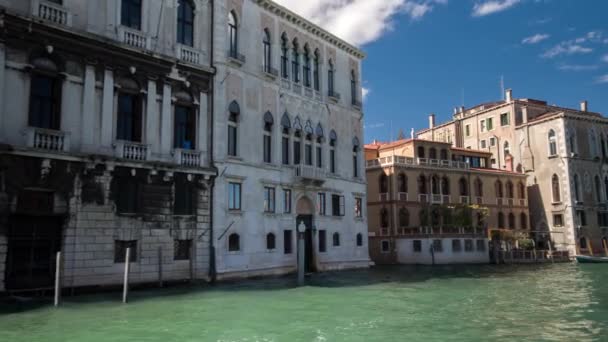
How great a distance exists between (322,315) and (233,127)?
10962mm

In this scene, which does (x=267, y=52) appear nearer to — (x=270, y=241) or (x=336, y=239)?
(x=270, y=241)

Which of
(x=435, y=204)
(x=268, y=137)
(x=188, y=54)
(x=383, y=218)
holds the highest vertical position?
(x=188, y=54)

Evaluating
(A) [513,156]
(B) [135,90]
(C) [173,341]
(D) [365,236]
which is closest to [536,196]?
(A) [513,156]

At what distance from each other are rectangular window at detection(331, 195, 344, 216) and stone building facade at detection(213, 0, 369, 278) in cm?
5

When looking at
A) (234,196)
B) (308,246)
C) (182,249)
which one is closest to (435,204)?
(308,246)

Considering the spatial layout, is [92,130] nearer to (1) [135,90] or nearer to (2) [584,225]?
(1) [135,90]

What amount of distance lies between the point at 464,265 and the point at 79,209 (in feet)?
79.5

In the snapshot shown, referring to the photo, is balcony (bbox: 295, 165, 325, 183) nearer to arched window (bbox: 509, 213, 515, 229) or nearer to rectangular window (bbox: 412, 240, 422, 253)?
rectangular window (bbox: 412, 240, 422, 253)

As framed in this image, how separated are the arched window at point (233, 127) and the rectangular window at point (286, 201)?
3.64 meters

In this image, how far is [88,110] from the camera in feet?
54.3

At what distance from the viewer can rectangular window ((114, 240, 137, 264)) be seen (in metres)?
16.8

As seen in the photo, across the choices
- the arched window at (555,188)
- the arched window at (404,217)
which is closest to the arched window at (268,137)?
the arched window at (404,217)

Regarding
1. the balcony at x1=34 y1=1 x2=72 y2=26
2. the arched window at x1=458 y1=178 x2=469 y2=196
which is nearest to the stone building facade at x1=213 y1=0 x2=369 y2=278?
the balcony at x1=34 y1=1 x2=72 y2=26

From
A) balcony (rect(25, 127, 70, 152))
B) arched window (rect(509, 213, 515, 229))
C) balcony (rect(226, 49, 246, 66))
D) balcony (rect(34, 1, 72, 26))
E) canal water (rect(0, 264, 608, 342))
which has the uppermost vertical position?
balcony (rect(226, 49, 246, 66))
